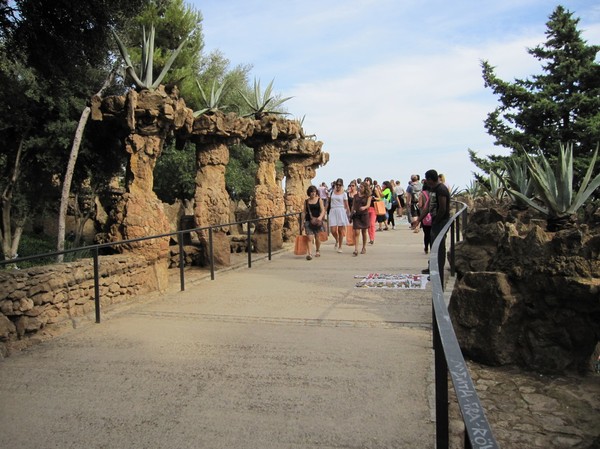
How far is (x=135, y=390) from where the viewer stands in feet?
13.1

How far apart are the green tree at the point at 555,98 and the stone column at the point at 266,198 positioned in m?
9.48

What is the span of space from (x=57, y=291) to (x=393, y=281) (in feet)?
15.8

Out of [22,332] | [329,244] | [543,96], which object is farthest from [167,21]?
[22,332]

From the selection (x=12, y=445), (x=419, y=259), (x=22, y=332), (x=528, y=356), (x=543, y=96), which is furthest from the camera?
(x=543, y=96)

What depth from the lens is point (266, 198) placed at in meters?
14.9

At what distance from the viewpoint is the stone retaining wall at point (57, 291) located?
5809 millimetres

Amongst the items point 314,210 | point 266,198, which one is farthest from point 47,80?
point 266,198

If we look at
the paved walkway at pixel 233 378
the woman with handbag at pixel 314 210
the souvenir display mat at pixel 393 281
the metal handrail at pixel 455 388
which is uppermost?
the woman with handbag at pixel 314 210

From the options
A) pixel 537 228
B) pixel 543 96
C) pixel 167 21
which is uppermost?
pixel 167 21

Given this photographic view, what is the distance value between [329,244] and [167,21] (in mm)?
10755

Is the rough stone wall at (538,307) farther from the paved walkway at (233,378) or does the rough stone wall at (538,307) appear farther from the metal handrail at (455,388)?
the metal handrail at (455,388)

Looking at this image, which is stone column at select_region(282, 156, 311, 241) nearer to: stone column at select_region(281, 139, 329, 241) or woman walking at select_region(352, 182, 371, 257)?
stone column at select_region(281, 139, 329, 241)

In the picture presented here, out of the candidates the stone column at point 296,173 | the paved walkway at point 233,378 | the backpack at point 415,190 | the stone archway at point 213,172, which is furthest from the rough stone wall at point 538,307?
the stone column at point 296,173

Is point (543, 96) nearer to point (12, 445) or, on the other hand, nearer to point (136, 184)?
point (136, 184)
